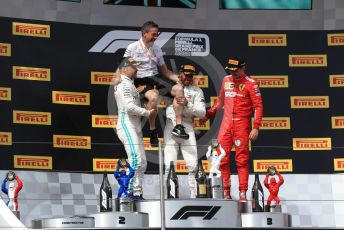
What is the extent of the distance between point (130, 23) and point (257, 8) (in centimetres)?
156

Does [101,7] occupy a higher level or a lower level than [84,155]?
higher

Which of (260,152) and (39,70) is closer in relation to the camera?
(260,152)

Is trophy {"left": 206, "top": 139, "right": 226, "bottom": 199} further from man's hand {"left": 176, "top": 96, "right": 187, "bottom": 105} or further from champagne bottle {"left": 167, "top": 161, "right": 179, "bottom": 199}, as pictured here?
man's hand {"left": 176, "top": 96, "right": 187, "bottom": 105}

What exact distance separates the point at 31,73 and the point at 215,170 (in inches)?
113

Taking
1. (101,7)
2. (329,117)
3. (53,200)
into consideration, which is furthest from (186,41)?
(53,200)

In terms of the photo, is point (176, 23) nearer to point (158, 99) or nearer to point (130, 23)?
point (130, 23)

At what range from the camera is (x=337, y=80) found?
13.3 meters

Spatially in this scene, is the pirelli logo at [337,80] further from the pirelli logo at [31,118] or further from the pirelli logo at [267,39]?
the pirelli logo at [31,118]

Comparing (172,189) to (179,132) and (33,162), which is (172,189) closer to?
(179,132)

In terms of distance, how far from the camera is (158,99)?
11852mm

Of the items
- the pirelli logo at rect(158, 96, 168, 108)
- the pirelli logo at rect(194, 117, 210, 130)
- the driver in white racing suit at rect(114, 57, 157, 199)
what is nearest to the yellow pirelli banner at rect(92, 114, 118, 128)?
the pirelli logo at rect(158, 96, 168, 108)

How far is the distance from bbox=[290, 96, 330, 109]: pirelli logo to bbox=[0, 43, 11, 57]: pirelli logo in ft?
11.0

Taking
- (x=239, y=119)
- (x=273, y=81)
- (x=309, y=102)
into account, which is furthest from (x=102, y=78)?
(x=309, y=102)

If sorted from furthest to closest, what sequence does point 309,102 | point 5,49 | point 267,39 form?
1. point 267,39
2. point 309,102
3. point 5,49
